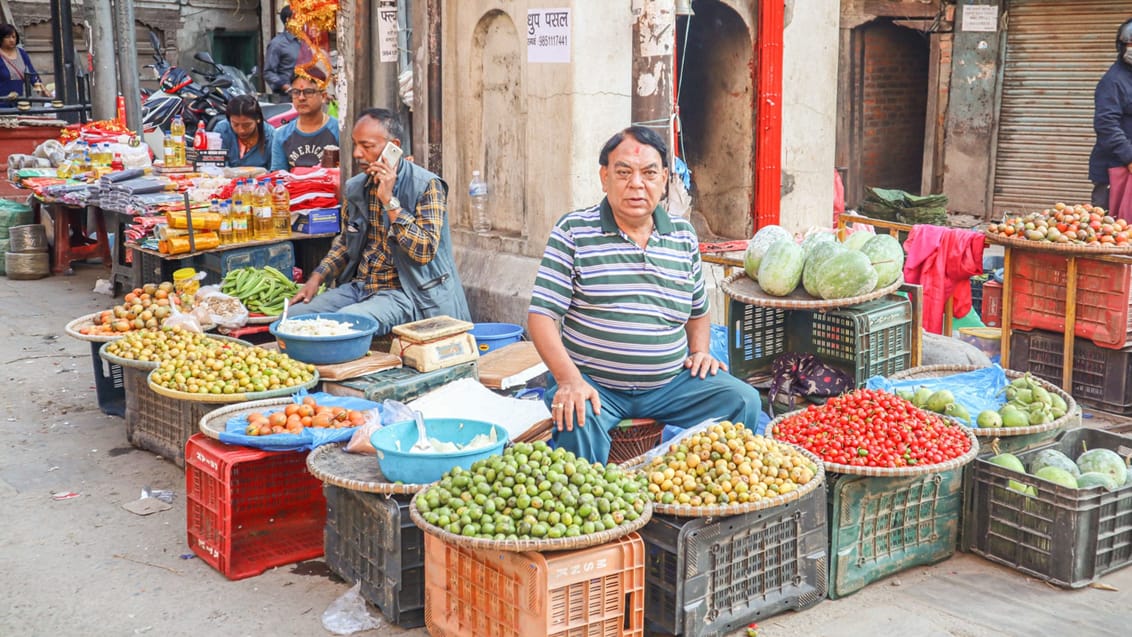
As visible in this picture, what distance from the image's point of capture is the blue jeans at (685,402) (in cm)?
481

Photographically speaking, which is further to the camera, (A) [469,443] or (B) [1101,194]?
(B) [1101,194]

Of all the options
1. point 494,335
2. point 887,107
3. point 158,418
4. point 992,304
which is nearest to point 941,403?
point 494,335

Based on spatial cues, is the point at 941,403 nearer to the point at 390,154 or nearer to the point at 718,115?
the point at 390,154

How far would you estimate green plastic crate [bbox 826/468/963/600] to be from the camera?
4.45 metres

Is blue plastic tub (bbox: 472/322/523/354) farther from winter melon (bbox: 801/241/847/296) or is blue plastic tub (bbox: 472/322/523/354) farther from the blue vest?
winter melon (bbox: 801/241/847/296)

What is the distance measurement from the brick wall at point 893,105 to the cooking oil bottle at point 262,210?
25.6ft

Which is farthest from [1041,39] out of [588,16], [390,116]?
[390,116]

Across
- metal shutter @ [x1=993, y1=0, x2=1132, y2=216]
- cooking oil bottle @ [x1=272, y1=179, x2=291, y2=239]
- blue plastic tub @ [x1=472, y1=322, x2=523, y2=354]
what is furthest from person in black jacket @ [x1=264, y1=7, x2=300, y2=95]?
blue plastic tub @ [x1=472, y1=322, x2=523, y2=354]

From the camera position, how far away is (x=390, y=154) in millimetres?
6184

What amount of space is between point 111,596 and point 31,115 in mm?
10782

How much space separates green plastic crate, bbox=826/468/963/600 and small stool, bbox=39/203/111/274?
8.21 metres

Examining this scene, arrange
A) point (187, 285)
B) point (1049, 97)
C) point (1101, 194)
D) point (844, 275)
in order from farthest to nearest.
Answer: point (1049, 97), point (1101, 194), point (187, 285), point (844, 275)

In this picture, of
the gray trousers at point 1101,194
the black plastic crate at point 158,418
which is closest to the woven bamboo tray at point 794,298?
the black plastic crate at point 158,418

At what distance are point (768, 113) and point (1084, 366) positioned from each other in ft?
8.63
